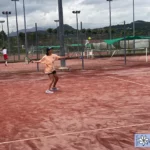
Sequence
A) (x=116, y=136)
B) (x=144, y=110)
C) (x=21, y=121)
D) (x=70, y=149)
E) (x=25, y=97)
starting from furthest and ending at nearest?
(x=25, y=97) → (x=144, y=110) → (x=21, y=121) → (x=116, y=136) → (x=70, y=149)

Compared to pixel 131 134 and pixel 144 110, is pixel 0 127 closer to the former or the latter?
pixel 131 134

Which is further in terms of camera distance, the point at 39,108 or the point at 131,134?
the point at 39,108

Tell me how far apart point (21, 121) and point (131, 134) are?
2.53m

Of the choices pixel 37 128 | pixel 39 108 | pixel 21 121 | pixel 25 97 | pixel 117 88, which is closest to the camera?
pixel 37 128

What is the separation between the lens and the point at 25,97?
9953 mm

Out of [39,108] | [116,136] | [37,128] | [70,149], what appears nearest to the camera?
[70,149]

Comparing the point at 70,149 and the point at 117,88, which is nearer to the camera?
the point at 70,149

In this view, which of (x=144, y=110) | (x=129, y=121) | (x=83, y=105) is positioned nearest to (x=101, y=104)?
(x=83, y=105)

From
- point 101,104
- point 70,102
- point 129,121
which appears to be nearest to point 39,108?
point 70,102

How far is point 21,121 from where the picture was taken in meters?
6.82

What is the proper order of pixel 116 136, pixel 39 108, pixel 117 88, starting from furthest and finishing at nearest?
1. pixel 117 88
2. pixel 39 108
3. pixel 116 136

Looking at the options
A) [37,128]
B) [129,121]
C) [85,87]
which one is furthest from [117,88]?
[37,128]

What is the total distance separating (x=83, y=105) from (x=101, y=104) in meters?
0.48

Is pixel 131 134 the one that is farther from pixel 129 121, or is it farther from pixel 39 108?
pixel 39 108
